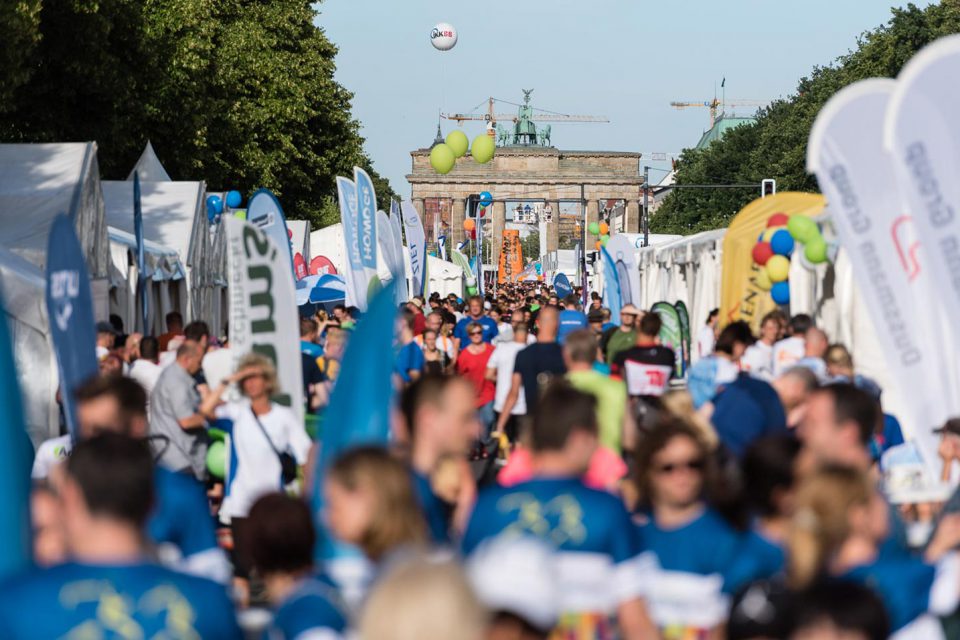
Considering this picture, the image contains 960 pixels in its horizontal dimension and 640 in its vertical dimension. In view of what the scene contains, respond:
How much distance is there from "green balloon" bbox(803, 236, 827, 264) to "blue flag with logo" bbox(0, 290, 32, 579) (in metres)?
10.5

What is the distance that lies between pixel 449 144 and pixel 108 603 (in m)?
21.3

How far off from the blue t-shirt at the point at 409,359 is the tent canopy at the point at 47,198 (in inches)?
165

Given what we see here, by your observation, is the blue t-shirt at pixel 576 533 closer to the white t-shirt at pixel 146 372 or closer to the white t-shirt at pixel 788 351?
the white t-shirt at pixel 788 351

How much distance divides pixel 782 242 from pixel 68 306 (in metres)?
9.95

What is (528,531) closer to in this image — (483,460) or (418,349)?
(418,349)

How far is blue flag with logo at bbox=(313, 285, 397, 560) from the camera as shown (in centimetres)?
542

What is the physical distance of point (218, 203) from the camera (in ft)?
83.5

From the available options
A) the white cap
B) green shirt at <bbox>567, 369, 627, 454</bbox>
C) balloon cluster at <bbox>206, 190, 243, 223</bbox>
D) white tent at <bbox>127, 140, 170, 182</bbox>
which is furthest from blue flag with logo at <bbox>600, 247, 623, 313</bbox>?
the white cap

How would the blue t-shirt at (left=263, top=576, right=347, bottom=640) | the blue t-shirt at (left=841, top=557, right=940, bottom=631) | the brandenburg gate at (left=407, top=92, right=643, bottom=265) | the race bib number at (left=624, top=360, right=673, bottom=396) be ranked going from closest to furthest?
the blue t-shirt at (left=263, top=576, right=347, bottom=640), the blue t-shirt at (left=841, top=557, right=940, bottom=631), the race bib number at (left=624, top=360, right=673, bottom=396), the brandenburg gate at (left=407, top=92, right=643, bottom=265)

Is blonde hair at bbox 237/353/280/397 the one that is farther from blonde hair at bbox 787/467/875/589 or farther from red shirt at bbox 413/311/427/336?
red shirt at bbox 413/311/427/336

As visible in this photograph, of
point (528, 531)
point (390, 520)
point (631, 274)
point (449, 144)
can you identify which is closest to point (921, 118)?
point (528, 531)

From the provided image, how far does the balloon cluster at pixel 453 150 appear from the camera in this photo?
23.8 m

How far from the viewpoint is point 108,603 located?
3.42 metres

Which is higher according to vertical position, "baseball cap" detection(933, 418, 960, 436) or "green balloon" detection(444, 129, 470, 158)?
"green balloon" detection(444, 129, 470, 158)
